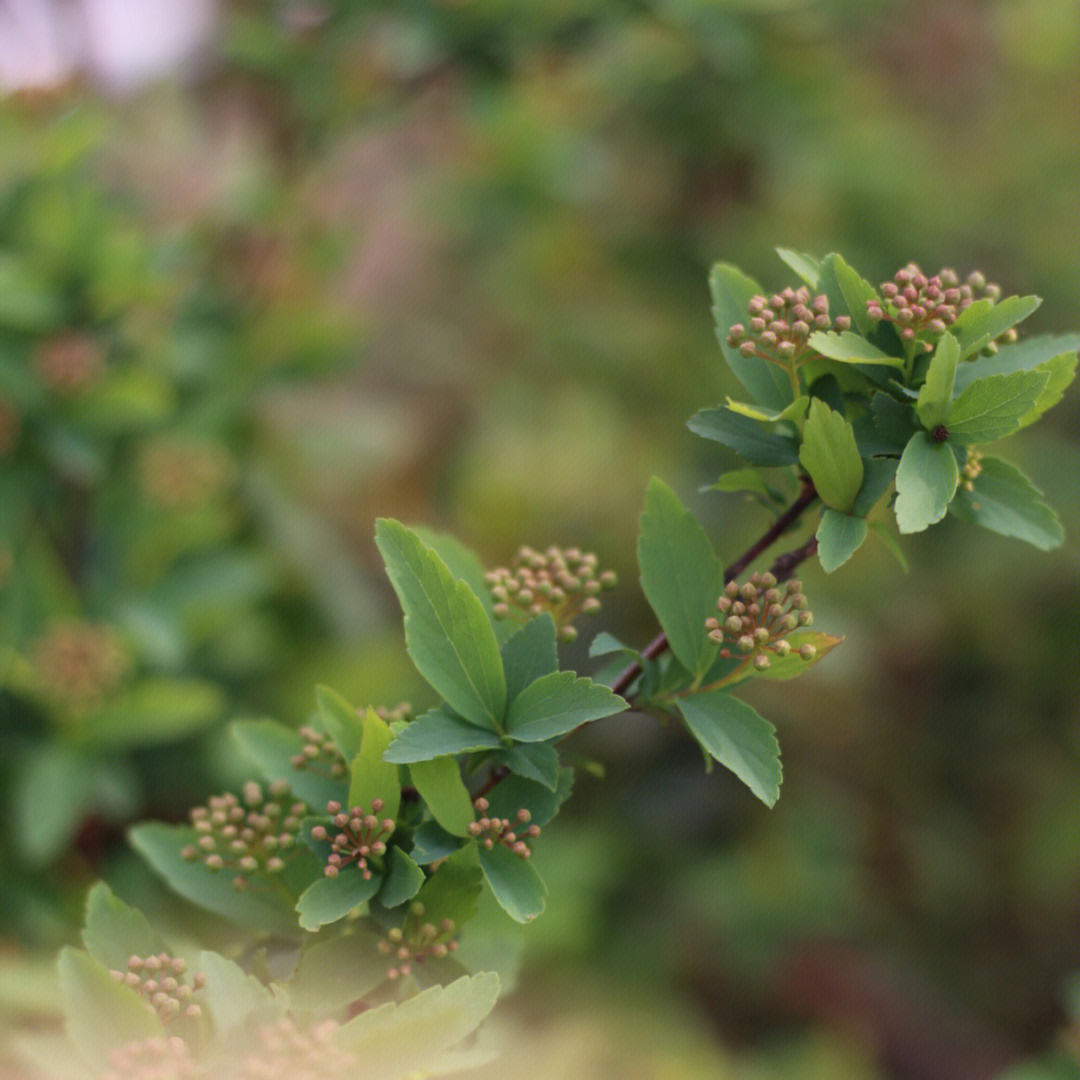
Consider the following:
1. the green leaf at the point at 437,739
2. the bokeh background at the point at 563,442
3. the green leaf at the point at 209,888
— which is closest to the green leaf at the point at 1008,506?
the green leaf at the point at 437,739

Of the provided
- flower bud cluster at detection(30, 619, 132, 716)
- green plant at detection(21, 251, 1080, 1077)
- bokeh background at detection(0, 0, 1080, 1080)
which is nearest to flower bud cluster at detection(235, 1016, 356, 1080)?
green plant at detection(21, 251, 1080, 1077)

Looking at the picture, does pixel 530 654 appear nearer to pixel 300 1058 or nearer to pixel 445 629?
pixel 445 629

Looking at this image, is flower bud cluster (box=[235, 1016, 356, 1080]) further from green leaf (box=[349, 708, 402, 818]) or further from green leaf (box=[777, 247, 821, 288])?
green leaf (box=[777, 247, 821, 288])

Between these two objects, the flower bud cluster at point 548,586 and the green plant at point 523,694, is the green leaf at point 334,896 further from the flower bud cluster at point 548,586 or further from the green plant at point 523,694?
the flower bud cluster at point 548,586

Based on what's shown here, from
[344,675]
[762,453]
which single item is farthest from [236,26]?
[762,453]

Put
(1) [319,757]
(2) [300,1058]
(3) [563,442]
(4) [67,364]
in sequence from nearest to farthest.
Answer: (2) [300,1058], (1) [319,757], (4) [67,364], (3) [563,442]

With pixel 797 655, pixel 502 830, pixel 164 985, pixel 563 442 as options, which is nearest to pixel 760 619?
pixel 797 655
